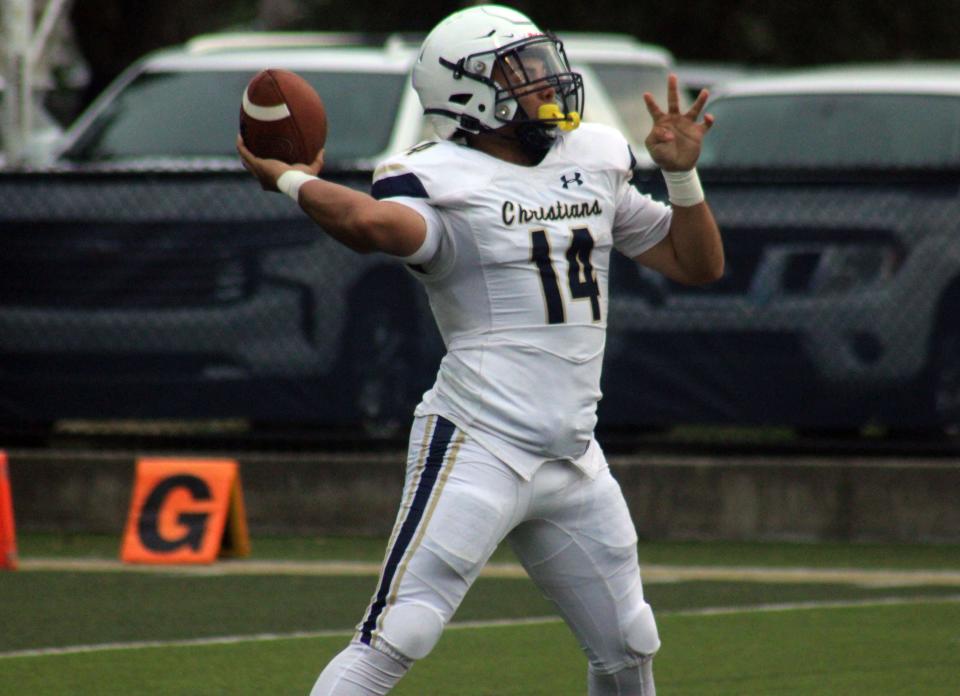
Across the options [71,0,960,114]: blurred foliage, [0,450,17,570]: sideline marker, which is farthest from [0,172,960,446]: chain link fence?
[71,0,960,114]: blurred foliage

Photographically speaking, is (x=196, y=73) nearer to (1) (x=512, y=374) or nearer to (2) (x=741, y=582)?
(2) (x=741, y=582)

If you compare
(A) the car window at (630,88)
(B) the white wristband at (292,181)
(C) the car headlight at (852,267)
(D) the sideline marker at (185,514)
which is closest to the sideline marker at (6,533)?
(D) the sideline marker at (185,514)

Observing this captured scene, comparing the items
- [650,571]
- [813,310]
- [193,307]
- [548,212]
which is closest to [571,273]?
[548,212]

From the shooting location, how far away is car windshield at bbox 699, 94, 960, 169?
10.9m

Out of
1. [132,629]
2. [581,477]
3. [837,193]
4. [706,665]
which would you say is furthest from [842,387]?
[581,477]

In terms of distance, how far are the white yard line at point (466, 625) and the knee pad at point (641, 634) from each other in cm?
267

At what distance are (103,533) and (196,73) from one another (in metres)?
3.13

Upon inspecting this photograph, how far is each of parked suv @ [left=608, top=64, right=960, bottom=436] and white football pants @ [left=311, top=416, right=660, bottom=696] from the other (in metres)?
4.98

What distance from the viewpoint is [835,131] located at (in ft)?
36.6

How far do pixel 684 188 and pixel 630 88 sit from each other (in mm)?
8474

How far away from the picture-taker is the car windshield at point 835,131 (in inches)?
431

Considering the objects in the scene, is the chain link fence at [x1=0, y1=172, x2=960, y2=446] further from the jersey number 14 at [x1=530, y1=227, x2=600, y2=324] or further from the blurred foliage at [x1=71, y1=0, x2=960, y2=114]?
the blurred foliage at [x1=71, y1=0, x2=960, y2=114]

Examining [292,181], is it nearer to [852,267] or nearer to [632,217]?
[632,217]

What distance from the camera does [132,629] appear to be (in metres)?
7.50
